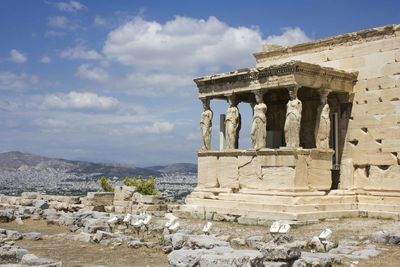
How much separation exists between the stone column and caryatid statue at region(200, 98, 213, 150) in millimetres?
3755

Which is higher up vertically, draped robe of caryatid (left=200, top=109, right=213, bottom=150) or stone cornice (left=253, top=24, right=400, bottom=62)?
stone cornice (left=253, top=24, right=400, bottom=62)

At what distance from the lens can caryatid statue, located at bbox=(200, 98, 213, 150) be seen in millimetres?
19973

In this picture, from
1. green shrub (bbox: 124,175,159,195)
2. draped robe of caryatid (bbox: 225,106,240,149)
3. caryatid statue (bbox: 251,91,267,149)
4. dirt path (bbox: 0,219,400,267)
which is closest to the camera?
dirt path (bbox: 0,219,400,267)

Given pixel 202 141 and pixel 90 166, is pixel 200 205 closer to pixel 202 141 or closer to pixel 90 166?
pixel 202 141

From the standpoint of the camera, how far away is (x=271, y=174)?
17281 mm

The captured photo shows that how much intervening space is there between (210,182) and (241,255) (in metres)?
10.8

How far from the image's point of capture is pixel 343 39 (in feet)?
61.6

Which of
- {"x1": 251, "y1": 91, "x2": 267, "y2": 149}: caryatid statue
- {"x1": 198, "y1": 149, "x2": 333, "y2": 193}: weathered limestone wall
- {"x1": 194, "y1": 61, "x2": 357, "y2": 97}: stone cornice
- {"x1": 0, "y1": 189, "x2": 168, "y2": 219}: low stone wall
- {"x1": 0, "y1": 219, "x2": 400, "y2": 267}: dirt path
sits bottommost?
{"x1": 0, "y1": 219, "x2": 400, "y2": 267}: dirt path

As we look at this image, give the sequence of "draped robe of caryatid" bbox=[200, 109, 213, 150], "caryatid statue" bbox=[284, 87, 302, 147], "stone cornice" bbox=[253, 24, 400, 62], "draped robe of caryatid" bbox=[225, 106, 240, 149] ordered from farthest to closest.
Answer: "draped robe of caryatid" bbox=[200, 109, 213, 150] → "draped robe of caryatid" bbox=[225, 106, 240, 149] → "stone cornice" bbox=[253, 24, 400, 62] → "caryatid statue" bbox=[284, 87, 302, 147]

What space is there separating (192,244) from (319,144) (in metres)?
7.58

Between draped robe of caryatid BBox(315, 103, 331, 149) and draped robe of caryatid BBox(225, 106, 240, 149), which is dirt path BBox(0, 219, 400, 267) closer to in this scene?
draped robe of caryatid BBox(315, 103, 331, 149)

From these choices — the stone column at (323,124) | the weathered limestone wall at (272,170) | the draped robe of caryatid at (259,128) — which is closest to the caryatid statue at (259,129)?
the draped robe of caryatid at (259,128)

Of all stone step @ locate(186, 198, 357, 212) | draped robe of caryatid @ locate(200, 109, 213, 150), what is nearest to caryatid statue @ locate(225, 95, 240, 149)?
draped robe of caryatid @ locate(200, 109, 213, 150)

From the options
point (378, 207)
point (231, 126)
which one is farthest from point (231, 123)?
point (378, 207)
